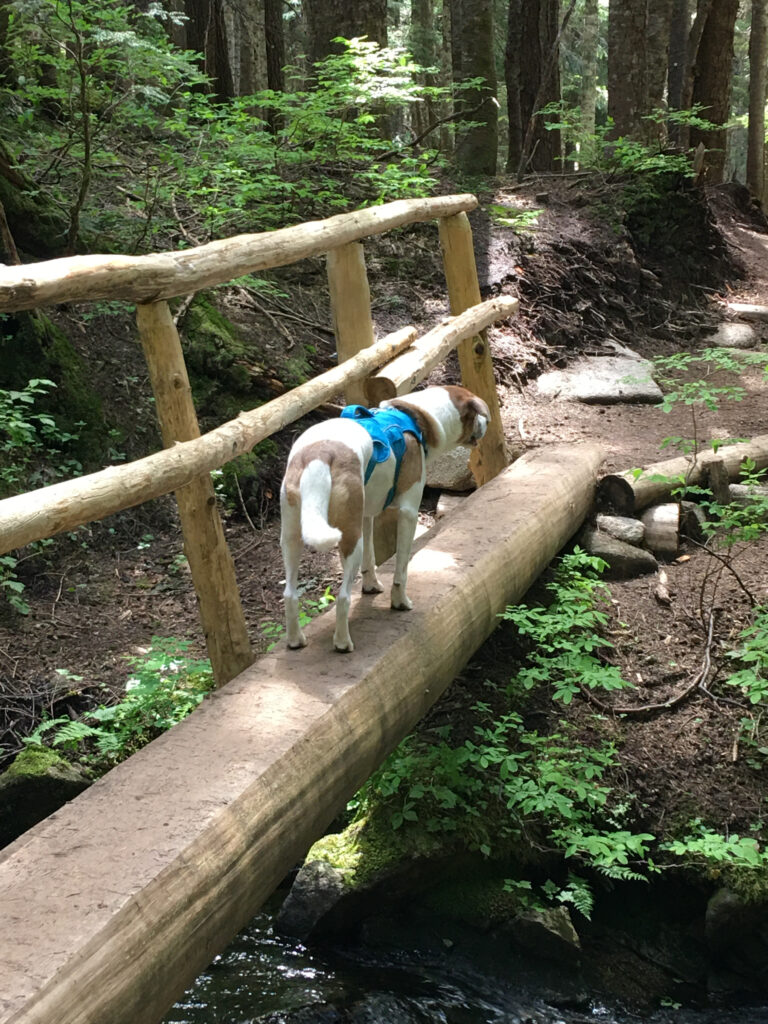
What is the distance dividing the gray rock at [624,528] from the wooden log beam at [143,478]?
2.43 m

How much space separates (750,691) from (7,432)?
15.5ft

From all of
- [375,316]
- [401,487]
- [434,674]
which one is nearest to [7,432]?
[401,487]

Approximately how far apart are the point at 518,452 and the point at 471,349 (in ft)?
3.62

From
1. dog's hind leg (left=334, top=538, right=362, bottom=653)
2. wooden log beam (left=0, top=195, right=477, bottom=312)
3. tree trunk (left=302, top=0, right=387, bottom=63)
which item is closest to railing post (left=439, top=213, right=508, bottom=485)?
wooden log beam (left=0, top=195, right=477, bottom=312)

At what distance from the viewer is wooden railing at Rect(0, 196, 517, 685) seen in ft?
9.12

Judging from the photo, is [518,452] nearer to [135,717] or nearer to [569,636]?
[569,636]

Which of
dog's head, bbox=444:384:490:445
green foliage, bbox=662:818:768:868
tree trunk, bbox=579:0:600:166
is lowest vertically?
green foliage, bbox=662:818:768:868

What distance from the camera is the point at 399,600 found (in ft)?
13.6

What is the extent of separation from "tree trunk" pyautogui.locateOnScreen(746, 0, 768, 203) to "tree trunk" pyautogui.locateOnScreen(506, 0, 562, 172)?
4.70 meters

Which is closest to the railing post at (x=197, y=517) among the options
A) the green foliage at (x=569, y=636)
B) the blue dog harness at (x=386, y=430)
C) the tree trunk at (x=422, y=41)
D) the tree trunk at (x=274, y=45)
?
the blue dog harness at (x=386, y=430)

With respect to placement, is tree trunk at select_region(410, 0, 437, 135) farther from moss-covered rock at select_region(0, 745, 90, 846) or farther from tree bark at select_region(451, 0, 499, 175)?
moss-covered rock at select_region(0, 745, 90, 846)

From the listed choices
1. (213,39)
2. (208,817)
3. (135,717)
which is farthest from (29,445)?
(213,39)

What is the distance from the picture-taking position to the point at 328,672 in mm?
3602

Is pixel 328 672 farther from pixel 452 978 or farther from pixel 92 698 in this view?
pixel 92 698
